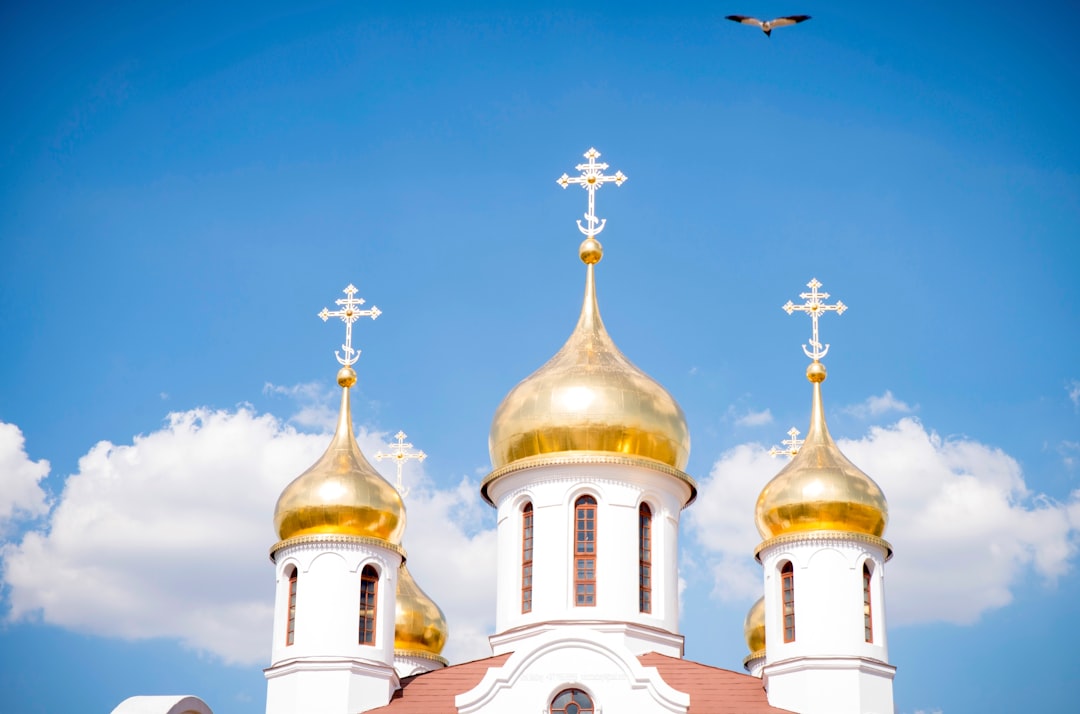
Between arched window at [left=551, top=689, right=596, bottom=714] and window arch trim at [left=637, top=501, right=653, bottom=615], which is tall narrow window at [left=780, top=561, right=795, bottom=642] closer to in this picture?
window arch trim at [left=637, top=501, right=653, bottom=615]

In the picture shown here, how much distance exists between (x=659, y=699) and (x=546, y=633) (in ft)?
6.34

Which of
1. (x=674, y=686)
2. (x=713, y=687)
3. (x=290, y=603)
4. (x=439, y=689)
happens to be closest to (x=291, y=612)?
(x=290, y=603)

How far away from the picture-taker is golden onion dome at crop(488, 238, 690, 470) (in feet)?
92.3

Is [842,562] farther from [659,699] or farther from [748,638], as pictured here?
[748,638]

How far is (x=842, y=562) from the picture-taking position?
2653cm

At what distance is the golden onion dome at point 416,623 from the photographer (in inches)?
1339

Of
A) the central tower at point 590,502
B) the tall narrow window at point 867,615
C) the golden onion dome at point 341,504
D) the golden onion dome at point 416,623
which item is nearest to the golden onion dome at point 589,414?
the central tower at point 590,502

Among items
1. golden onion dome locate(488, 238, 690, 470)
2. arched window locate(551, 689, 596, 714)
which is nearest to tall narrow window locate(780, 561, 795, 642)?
golden onion dome locate(488, 238, 690, 470)

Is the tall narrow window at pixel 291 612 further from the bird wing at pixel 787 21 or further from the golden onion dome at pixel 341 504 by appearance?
the bird wing at pixel 787 21

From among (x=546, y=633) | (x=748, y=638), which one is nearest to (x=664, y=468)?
(x=546, y=633)

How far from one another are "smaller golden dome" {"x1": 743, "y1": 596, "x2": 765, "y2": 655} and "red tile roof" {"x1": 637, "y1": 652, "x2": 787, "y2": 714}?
6.65 metres

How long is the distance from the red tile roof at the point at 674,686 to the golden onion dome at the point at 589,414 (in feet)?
11.4

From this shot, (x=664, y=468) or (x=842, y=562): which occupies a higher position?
(x=664, y=468)

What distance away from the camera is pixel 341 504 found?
27.7 metres
